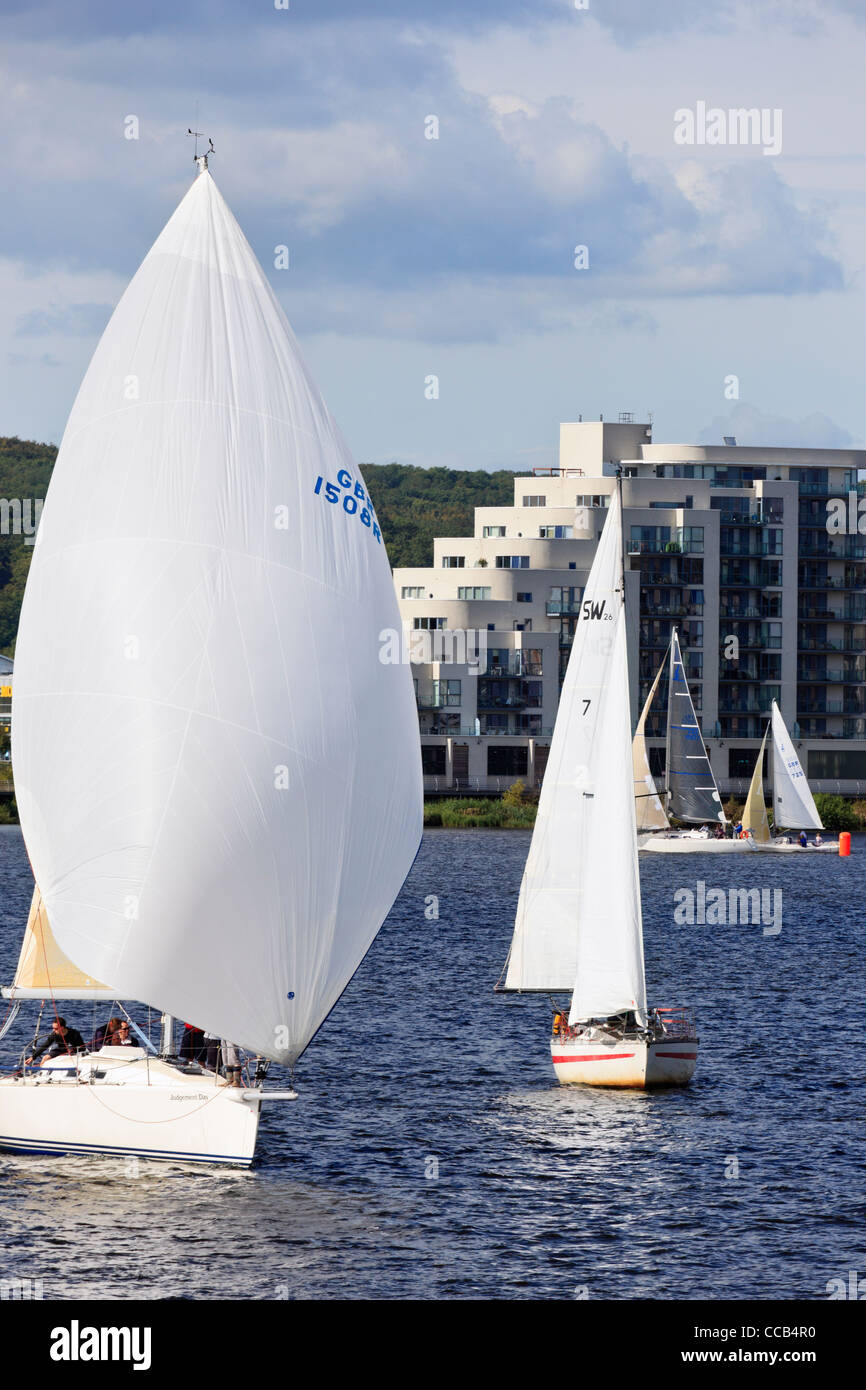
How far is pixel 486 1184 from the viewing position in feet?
109

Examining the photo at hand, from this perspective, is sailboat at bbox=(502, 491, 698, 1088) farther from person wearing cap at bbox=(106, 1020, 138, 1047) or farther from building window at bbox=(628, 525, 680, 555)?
building window at bbox=(628, 525, 680, 555)

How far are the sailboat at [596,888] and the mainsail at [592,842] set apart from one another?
0.02 m

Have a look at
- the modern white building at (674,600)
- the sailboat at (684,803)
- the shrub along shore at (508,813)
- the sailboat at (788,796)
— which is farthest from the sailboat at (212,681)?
the modern white building at (674,600)

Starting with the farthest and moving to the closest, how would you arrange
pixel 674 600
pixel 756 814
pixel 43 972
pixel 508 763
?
1. pixel 674 600
2. pixel 508 763
3. pixel 756 814
4. pixel 43 972

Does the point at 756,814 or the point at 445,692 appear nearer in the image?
the point at 756,814

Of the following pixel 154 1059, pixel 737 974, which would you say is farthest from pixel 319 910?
pixel 737 974

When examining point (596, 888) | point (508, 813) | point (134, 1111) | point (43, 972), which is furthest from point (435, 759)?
point (134, 1111)

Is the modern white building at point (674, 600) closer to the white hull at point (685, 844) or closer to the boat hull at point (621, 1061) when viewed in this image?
the white hull at point (685, 844)

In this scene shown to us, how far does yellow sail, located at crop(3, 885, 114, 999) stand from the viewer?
108 feet

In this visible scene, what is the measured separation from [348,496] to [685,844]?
8745 centimetres

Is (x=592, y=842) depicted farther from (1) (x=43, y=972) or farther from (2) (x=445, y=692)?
(2) (x=445, y=692)

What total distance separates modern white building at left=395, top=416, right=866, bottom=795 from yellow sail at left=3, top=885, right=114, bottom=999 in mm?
118855

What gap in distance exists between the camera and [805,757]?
535 feet

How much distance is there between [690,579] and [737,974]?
100413mm
